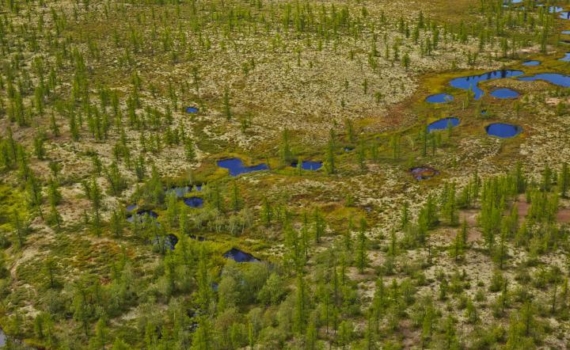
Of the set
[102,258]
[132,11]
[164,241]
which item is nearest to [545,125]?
[164,241]

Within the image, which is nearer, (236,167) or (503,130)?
(236,167)

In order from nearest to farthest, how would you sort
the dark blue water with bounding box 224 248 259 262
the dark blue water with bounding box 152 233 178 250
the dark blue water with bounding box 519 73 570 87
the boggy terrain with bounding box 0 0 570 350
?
1. the boggy terrain with bounding box 0 0 570 350
2. the dark blue water with bounding box 224 248 259 262
3. the dark blue water with bounding box 152 233 178 250
4. the dark blue water with bounding box 519 73 570 87

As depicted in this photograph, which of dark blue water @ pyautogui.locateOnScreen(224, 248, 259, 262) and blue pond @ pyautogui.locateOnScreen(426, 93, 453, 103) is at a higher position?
blue pond @ pyautogui.locateOnScreen(426, 93, 453, 103)

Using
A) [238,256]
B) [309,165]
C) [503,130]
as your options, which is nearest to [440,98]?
[503,130]

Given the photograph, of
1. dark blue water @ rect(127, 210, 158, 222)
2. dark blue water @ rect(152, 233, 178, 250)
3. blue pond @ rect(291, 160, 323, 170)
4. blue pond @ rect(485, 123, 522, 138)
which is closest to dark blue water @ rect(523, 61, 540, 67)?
blue pond @ rect(485, 123, 522, 138)

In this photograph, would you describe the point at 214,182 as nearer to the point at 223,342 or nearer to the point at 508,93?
the point at 223,342

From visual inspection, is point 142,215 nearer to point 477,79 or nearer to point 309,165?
point 309,165

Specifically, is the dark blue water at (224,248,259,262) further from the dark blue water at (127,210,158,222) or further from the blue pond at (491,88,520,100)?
the blue pond at (491,88,520,100)

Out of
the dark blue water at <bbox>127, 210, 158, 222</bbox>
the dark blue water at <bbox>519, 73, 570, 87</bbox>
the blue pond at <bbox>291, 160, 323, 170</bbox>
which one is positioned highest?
the dark blue water at <bbox>519, 73, 570, 87</bbox>
